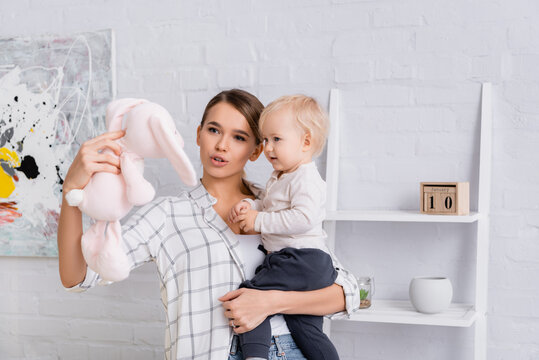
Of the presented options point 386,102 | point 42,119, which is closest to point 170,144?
point 386,102

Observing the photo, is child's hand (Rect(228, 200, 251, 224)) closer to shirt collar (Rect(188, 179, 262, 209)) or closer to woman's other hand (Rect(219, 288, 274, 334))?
shirt collar (Rect(188, 179, 262, 209))

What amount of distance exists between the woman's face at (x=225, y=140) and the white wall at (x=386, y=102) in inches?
24.6

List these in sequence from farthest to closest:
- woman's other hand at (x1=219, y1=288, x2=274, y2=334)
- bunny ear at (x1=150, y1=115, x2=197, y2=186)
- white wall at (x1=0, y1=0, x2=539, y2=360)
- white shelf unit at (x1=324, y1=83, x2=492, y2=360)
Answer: white wall at (x1=0, y1=0, x2=539, y2=360) < white shelf unit at (x1=324, y1=83, x2=492, y2=360) < woman's other hand at (x1=219, y1=288, x2=274, y2=334) < bunny ear at (x1=150, y1=115, x2=197, y2=186)

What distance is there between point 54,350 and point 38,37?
1374mm

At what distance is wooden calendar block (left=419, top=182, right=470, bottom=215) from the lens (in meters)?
2.09

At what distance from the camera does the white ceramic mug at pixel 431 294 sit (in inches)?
82.5

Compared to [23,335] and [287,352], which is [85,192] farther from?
[23,335]

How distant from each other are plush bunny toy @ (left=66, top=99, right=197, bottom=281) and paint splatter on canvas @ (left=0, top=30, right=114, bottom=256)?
55.0 inches

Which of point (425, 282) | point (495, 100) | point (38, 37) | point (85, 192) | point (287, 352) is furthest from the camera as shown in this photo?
point (38, 37)

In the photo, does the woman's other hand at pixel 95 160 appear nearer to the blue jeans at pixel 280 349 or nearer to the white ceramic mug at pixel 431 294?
the blue jeans at pixel 280 349

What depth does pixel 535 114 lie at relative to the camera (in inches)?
86.8

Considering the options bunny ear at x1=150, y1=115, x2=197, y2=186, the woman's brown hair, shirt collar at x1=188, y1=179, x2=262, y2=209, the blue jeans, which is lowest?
the blue jeans

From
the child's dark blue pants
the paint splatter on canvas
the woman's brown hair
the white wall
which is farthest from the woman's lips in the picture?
the paint splatter on canvas

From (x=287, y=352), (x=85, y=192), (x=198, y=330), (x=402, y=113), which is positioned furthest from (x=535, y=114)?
(x=85, y=192)
